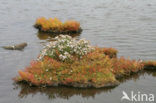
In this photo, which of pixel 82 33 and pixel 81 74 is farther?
pixel 82 33

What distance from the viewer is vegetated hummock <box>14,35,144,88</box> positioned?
1390 centimetres

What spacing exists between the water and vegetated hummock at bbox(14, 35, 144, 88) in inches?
17.8

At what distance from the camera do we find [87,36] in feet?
78.4

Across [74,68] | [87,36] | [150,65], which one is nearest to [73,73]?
[74,68]

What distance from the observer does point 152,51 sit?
19.5 metres

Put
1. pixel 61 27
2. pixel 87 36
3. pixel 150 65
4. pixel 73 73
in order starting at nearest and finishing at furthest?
1. pixel 73 73
2. pixel 150 65
3. pixel 87 36
4. pixel 61 27

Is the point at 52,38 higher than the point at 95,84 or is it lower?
higher

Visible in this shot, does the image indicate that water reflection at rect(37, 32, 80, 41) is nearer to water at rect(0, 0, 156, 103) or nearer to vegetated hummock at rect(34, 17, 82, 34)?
water at rect(0, 0, 156, 103)

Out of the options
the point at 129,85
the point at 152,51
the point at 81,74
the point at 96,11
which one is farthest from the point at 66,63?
the point at 96,11

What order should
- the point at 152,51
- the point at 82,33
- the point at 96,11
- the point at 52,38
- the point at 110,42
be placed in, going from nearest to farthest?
the point at 152,51 < the point at 110,42 < the point at 52,38 < the point at 82,33 < the point at 96,11

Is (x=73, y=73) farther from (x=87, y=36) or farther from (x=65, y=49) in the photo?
(x=87, y=36)

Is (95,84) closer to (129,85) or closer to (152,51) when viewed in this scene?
(129,85)

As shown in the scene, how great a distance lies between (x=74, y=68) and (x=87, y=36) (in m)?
10.0

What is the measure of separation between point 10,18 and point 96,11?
37.0ft
